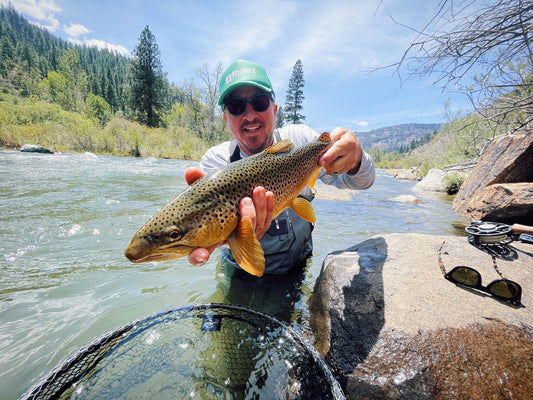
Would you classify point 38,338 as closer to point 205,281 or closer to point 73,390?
point 73,390

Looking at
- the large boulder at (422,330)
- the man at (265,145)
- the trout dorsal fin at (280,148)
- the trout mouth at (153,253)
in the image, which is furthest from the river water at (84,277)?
the trout dorsal fin at (280,148)

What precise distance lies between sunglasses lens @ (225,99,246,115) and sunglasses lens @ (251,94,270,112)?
15 cm

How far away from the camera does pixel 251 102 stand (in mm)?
3107

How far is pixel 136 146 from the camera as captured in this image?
26828 mm

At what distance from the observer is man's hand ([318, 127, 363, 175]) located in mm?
2381

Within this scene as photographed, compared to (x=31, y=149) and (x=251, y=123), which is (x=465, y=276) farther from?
(x=31, y=149)

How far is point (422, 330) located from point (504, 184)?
20.8ft

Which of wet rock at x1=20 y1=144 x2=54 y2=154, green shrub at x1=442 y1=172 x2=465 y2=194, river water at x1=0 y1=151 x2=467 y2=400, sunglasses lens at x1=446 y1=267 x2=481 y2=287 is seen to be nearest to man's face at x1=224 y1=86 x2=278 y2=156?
river water at x1=0 y1=151 x2=467 y2=400

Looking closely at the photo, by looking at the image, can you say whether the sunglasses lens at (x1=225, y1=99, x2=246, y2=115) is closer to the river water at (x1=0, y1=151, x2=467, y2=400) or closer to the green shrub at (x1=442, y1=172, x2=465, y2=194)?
the river water at (x1=0, y1=151, x2=467, y2=400)

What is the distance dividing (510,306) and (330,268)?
5.35ft

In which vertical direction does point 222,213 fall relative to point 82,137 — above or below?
below

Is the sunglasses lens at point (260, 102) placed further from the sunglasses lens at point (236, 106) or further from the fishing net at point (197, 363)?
the fishing net at point (197, 363)

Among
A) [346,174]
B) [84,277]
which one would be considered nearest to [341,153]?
[346,174]

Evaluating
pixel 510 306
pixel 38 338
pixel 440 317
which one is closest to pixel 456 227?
pixel 510 306
